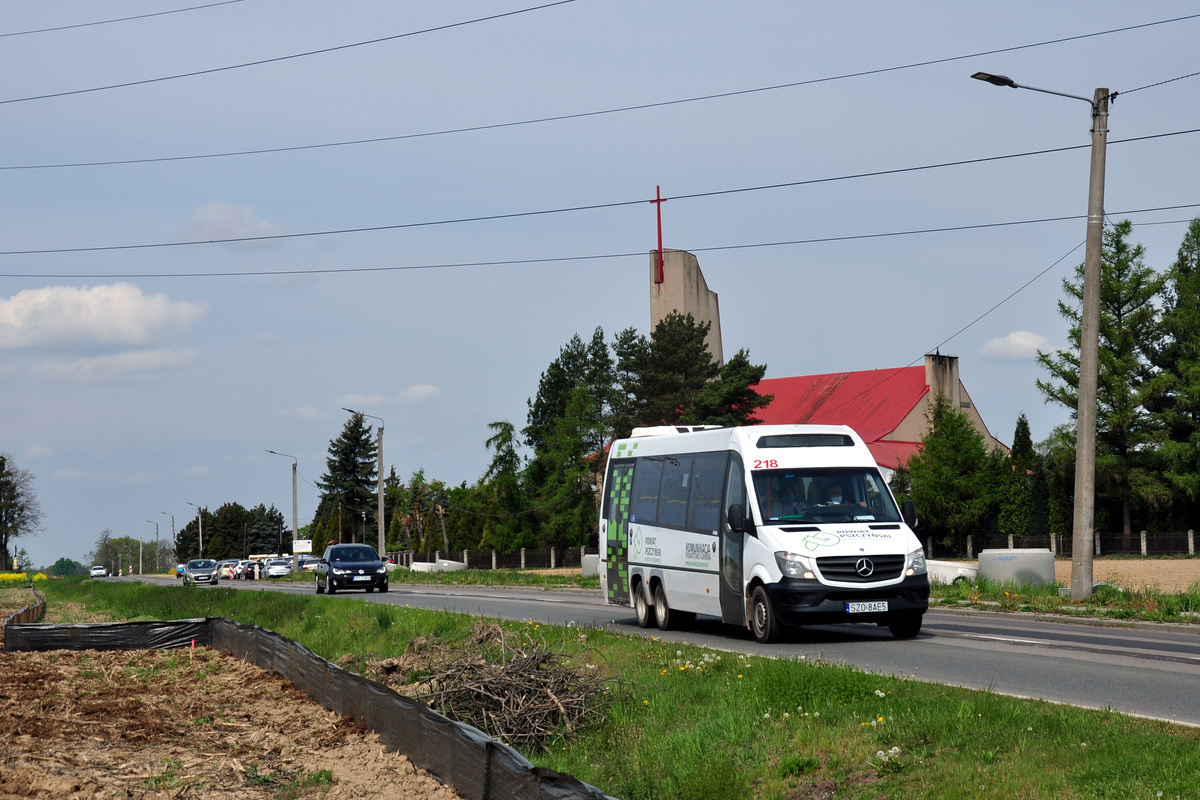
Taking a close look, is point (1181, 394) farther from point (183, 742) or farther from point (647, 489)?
point (183, 742)

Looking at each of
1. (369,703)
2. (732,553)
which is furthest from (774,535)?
(369,703)

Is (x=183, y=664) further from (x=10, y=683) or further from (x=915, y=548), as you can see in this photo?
(x=915, y=548)

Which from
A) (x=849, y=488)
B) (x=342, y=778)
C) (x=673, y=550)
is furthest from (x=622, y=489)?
(x=342, y=778)

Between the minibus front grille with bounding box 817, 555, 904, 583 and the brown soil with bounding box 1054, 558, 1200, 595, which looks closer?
the minibus front grille with bounding box 817, 555, 904, 583

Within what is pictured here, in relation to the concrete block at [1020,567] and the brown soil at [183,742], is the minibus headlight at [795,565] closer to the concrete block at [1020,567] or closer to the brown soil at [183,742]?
the brown soil at [183,742]

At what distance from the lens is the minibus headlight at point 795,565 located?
582 inches

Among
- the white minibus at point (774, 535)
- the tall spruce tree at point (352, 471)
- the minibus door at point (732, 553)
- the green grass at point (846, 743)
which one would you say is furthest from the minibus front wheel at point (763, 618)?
the tall spruce tree at point (352, 471)

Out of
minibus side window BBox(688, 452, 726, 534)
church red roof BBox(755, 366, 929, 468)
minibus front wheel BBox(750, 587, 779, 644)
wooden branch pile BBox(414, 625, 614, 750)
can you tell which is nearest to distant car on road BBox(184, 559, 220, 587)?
church red roof BBox(755, 366, 929, 468)

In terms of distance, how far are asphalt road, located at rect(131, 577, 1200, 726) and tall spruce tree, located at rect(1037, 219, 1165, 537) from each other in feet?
138

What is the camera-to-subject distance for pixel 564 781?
5.85 meters

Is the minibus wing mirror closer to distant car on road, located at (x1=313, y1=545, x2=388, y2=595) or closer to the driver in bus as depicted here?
the driver in bus

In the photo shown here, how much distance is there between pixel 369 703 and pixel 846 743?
3814 mm

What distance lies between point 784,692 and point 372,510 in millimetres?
105213

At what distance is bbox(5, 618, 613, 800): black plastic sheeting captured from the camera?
6.35 metres
